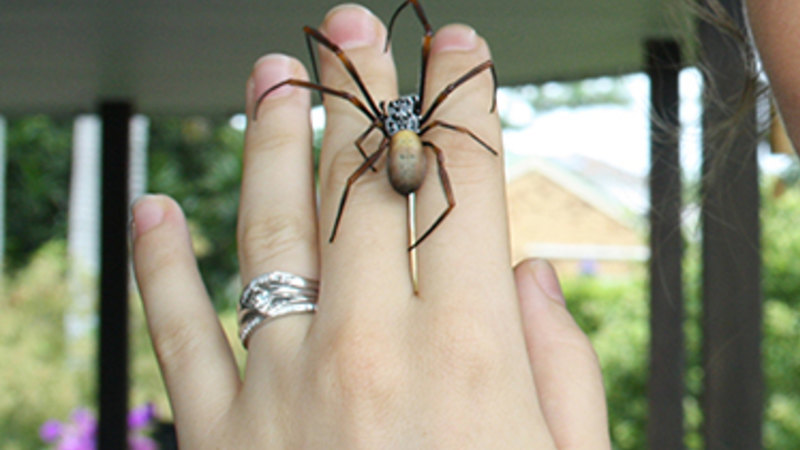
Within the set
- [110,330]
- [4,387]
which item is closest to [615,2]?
[110,330]

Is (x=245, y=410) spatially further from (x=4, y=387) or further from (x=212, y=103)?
(x=4, y=387)

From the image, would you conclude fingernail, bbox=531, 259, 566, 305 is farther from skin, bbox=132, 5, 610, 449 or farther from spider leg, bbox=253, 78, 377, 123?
spider leg, bbox=253, 78, 377, 123

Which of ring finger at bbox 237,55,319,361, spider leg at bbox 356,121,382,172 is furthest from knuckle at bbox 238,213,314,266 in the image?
spider leg at bbox 356,121,382,172

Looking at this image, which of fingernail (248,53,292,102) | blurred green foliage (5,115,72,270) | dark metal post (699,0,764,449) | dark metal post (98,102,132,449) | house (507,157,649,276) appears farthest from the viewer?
house (507,157,649,276)

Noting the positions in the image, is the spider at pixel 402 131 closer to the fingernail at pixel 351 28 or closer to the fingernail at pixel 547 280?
the fingernail at pixel 351 28

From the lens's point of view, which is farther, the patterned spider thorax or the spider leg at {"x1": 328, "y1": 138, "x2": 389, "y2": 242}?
the patterned spider thorax

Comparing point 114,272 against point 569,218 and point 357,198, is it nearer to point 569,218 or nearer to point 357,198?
point 357,198
